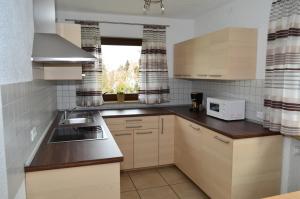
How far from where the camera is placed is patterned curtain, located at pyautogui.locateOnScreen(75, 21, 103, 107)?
345cm

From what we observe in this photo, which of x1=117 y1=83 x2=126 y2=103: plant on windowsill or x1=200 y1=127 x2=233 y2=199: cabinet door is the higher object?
x1=117 y1=83 x2=126 y2=103: plant on windowsill

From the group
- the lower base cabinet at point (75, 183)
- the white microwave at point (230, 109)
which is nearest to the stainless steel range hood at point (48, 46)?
the lower base cabinet at point (75, 183)

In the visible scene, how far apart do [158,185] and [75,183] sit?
1651mm

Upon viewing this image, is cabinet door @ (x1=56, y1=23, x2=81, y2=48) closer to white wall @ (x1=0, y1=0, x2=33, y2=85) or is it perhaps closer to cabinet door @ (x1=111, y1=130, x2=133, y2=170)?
white wall @ (x1=0, y1=0, x2=33, y2=85)

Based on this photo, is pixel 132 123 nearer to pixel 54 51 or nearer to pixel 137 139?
pixel 137 139

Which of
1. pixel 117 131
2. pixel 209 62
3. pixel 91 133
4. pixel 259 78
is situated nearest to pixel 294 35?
pixel 259 78

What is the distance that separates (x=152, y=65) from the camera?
149 inches

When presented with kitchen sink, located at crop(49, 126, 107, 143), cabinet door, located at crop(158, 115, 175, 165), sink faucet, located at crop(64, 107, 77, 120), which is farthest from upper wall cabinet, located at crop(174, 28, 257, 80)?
sink faucet, located at crop(64, 107, 77, 120)

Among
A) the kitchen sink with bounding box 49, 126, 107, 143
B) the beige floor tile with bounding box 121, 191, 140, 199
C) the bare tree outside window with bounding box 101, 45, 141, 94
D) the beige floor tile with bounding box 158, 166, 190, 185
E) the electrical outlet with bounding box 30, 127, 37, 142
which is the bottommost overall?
the beige floor tile with bounding box 121, 191, 140, 199

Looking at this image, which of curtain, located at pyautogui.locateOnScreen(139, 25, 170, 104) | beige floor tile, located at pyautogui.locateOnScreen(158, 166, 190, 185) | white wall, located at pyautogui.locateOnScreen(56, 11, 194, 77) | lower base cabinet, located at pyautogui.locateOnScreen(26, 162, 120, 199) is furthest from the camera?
curtain, located at pyautogui.locateOnScreen(139, 25, 170, 104)

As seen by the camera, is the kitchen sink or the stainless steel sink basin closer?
the kitchen sink

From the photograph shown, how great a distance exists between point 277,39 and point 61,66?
7.53 feet

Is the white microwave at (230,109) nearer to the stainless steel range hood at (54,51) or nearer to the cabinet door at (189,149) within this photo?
the cabinet door at (189,149)

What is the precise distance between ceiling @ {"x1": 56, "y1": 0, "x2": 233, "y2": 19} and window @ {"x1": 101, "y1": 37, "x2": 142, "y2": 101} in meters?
0.49
